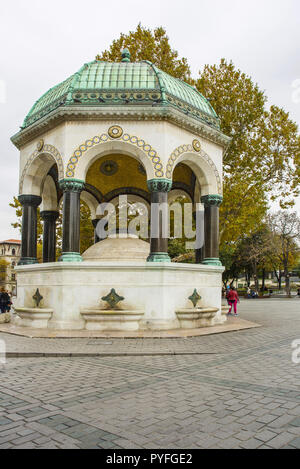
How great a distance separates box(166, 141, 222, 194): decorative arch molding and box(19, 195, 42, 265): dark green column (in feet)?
15.5

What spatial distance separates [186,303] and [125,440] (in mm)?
8214

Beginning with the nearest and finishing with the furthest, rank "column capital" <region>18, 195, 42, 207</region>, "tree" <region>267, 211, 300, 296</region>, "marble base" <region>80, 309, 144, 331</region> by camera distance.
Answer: "marble base" <region>80, 309, 144, 331</region>, "column capital" <region>18, 195, 42, 207</region>, "tree" <region>267, 211, 300, 296</region>

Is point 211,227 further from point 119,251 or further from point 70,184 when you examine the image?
point 70,184

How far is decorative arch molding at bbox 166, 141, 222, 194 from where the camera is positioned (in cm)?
1196

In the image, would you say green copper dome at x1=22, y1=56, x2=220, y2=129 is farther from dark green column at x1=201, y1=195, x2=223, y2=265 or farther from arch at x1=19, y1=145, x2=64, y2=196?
dark green column at x1=201, y1=195, x2=223, y2=265

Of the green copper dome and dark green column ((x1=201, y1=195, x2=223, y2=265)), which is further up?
the green copper dome

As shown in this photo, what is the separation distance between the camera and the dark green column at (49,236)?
50.8 ft

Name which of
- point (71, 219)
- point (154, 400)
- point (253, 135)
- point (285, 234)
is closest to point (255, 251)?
point (285, 234)

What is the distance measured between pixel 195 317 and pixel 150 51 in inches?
660

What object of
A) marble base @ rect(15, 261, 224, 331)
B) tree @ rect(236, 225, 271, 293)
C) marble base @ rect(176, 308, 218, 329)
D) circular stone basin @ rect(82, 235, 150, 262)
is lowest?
marble base @ rect(176, 308, 218, 329)

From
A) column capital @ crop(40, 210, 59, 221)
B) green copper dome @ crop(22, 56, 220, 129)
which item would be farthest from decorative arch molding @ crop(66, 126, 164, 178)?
column capital @ crop(40, 210, 59, 221)

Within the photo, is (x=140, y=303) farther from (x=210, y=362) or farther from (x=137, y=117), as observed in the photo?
(x=137, y=117)
